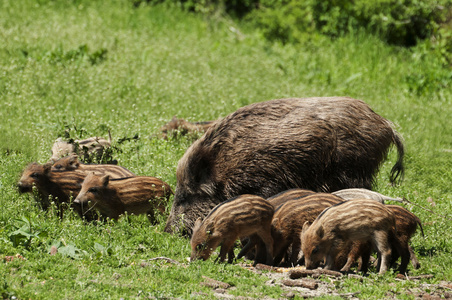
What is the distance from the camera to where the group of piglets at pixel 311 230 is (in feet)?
18.5

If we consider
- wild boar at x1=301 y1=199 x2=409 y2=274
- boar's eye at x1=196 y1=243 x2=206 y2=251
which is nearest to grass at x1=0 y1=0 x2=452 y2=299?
boar's eye at x1=196 y1=243 x2=206 y2=251

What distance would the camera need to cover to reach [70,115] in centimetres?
1015

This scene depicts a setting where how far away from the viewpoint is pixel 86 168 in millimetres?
7523

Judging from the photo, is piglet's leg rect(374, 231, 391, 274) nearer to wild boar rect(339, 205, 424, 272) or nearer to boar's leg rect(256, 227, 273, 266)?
wild boar rect(339, 205, 424, 272)

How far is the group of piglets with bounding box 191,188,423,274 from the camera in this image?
18.5 feet

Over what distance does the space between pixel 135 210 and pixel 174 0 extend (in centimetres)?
1442

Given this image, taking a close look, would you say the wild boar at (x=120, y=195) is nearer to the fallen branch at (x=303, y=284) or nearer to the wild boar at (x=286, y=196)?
the wild boar at (x=286, y=196)

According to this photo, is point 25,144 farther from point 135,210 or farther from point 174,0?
point 174,0

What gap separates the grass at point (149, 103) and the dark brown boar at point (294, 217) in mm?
721

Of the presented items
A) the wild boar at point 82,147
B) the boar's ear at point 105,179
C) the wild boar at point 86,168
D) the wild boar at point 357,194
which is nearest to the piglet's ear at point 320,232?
the wild boar at point 357,194

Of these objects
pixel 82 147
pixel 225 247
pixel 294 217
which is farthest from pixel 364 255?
pixel 82 147

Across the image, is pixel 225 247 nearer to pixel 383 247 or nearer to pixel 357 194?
pixel 383 247

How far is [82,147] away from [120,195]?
1725 mm

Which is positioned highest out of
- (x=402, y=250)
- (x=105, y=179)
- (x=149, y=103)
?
(x=105, y=179)
